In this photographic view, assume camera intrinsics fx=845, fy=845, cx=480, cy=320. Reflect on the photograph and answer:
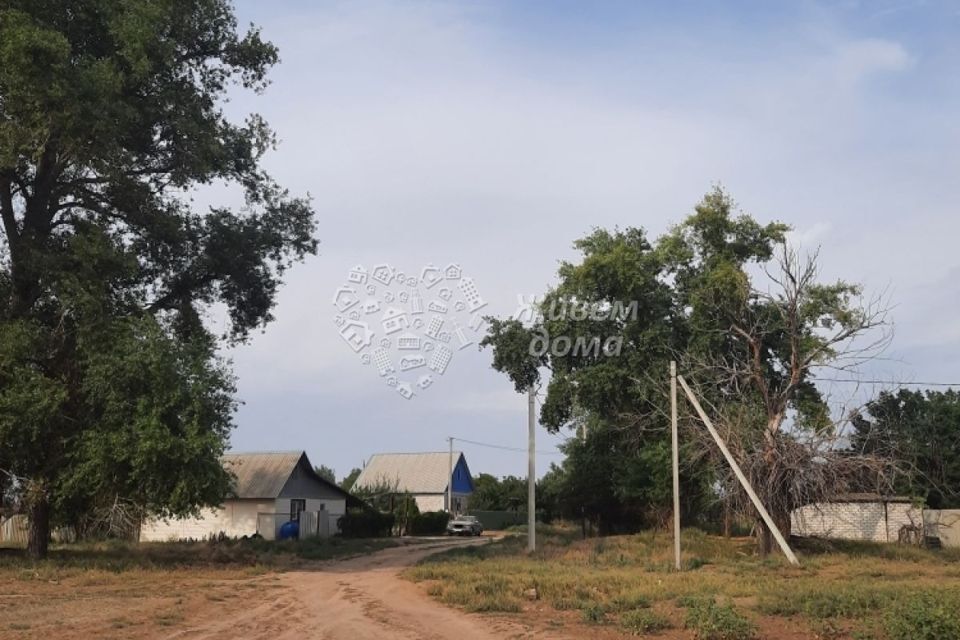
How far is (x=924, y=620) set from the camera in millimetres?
10406

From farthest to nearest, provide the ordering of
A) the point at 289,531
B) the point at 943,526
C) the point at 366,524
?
1. the point at 366,524
2. the point at 289,531
3. the point at 943,526

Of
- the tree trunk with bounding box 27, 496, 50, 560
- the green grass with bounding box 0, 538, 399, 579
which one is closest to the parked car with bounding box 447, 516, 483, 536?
the green grass with bounding box 0, 538, 399, 579

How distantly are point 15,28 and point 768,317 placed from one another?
26.9 m

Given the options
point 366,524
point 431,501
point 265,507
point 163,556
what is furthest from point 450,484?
point 163,556

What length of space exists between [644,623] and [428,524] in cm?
3869

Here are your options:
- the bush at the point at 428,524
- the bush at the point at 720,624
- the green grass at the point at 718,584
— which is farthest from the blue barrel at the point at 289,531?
the bush at the point at 720,624

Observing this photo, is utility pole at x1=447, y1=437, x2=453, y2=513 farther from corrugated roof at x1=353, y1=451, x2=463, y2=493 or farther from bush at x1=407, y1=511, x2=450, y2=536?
bush at x1=407, y1=511, x2=450, y2=536

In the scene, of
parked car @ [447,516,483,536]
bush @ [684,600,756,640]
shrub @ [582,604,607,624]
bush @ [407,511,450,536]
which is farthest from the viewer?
parked car @ [447,516,483,536]

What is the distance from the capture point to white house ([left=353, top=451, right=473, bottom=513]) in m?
64.9

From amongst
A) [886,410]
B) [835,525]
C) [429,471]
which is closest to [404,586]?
Answer: [835,525]

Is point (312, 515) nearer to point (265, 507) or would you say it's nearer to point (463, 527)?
point (265, 507)

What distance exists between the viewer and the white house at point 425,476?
64.9 m

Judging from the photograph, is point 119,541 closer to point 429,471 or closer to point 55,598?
point 55,598

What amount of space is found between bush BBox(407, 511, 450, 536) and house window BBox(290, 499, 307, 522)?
9407mm
